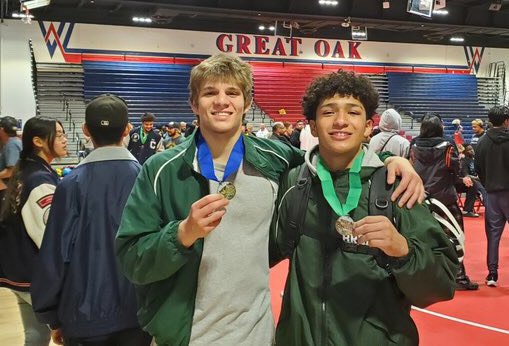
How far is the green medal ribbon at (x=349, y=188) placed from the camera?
1507 mm

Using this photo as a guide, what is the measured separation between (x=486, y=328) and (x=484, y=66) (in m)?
22.2

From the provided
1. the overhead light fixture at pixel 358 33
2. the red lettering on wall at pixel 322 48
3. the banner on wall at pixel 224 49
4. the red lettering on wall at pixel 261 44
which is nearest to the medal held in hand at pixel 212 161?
the banner on wall at pixel 224 49

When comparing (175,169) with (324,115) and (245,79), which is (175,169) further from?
(324,115)

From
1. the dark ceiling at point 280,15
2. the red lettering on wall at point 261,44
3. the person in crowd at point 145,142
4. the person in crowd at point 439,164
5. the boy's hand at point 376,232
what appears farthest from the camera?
the red lettering on wall at point 261,44

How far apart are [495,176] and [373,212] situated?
13.9 feet

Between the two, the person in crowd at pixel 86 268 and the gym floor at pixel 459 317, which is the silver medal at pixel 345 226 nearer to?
the person in crowd at pixel 86 268

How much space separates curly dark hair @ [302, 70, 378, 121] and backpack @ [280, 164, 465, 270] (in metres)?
0.22

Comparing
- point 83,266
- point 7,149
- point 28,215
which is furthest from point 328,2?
point 83,266

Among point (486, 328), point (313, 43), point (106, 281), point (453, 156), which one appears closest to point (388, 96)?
point (313, 43)

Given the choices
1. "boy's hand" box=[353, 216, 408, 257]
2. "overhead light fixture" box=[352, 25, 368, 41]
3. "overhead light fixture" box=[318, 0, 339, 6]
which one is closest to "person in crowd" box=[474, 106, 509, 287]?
"boy's hand" box=[353, 216, 408, 257]

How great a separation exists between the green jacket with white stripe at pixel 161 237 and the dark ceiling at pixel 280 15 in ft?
47.0

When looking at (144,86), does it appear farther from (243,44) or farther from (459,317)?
(459,317)

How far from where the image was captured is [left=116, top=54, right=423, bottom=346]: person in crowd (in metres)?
1.56

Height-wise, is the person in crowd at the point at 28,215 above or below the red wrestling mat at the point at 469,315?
above
